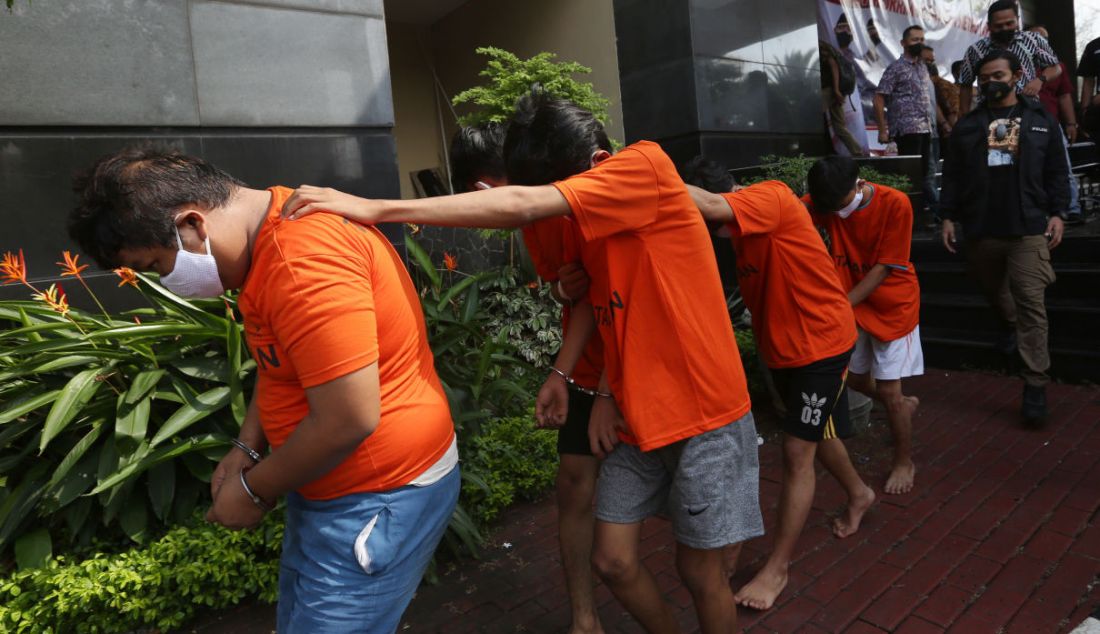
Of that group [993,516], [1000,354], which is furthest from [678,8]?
[993,516]

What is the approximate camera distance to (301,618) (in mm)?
1577

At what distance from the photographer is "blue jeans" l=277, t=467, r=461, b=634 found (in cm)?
157

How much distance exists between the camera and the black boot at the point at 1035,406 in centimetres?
466

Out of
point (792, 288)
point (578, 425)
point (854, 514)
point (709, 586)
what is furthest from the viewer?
point (854, 514)

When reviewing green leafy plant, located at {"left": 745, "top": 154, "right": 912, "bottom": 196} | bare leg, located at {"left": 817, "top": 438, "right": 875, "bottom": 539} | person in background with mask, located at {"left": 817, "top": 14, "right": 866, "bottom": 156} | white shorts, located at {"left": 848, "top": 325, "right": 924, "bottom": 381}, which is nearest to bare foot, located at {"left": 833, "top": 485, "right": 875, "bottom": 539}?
bare leg, located at {"left": 817, "top": 438, "right": 875, "bottom": 539}

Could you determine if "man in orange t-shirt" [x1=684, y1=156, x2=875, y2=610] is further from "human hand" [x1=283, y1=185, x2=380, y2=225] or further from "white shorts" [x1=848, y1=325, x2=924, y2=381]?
"human hand" [x1=283, y1=185, x2=380, y2=225]

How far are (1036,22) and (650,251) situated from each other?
761 inches

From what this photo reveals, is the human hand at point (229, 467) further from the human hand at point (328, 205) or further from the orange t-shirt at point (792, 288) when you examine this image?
the orange t-shirt at point (792, 288)

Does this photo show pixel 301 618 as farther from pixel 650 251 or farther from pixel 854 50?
pixel 854 50

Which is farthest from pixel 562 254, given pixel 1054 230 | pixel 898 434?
pixel 1054 230

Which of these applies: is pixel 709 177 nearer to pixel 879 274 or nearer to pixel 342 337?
pixel 879 274

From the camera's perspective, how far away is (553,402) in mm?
2438

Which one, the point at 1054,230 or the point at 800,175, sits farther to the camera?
the point at 800,175

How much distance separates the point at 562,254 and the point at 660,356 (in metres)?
0.52
